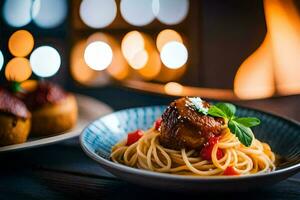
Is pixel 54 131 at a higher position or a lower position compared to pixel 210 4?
lower

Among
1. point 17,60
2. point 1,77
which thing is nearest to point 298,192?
point 1,77

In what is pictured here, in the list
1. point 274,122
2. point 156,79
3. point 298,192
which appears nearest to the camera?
point 298,192

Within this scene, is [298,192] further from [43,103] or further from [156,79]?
[156,79]

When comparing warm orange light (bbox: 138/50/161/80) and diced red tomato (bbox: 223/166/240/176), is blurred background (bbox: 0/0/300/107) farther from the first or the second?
diced red tomato (bbox: 223/166/240/176)

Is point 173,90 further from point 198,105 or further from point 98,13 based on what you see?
point 98,13

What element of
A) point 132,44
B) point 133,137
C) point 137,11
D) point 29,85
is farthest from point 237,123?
point 132,44

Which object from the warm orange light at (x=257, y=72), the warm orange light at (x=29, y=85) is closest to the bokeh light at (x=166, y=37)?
the warm orange light at (x=257, y=72)
